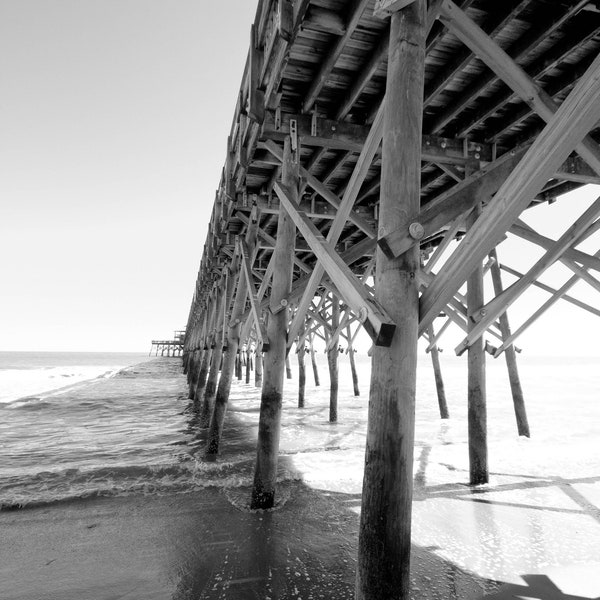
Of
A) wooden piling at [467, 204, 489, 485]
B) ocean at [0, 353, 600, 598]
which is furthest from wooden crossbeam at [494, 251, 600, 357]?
ocean at [0, 353, 600, 598]

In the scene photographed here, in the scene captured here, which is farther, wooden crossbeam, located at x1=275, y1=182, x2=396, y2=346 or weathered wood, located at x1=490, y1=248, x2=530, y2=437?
weathered wood, located at x1=490, y1=248, x2=530, y2=437

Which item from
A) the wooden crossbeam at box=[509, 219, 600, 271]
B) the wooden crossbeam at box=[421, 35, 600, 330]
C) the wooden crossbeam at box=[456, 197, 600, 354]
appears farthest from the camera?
the wooden crossbeam at box=[509, 219, 600, 271]

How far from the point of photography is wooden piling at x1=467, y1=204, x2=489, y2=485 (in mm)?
5652

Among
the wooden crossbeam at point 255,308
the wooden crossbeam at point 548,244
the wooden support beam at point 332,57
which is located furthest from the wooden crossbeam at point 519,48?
the wooden crossbeam at point 255,308

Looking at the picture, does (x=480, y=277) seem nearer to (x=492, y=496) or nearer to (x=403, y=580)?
(x=492, y=496)

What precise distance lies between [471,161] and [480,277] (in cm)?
165

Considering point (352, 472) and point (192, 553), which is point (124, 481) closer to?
point (192, 553)

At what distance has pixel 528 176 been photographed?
6.26 ft

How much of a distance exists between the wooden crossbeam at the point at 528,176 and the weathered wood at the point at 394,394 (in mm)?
253

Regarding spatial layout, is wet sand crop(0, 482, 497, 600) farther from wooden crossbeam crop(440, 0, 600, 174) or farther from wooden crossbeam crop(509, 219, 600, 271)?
wooden crossbeam crop(440, 0, 600, 174)

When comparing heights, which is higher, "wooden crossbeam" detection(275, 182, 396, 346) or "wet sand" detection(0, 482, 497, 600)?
"wooden crossbeam" detection(275, 182, 396, 346)

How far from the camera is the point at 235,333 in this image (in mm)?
8172

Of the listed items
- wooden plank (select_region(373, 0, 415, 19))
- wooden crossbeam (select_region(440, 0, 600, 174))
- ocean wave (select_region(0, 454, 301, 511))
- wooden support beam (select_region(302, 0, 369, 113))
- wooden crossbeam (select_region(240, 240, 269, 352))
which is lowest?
ocean wave (select_region(0, 454, 301, 511))

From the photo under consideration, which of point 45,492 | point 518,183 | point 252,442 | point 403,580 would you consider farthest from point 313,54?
point 252,442
